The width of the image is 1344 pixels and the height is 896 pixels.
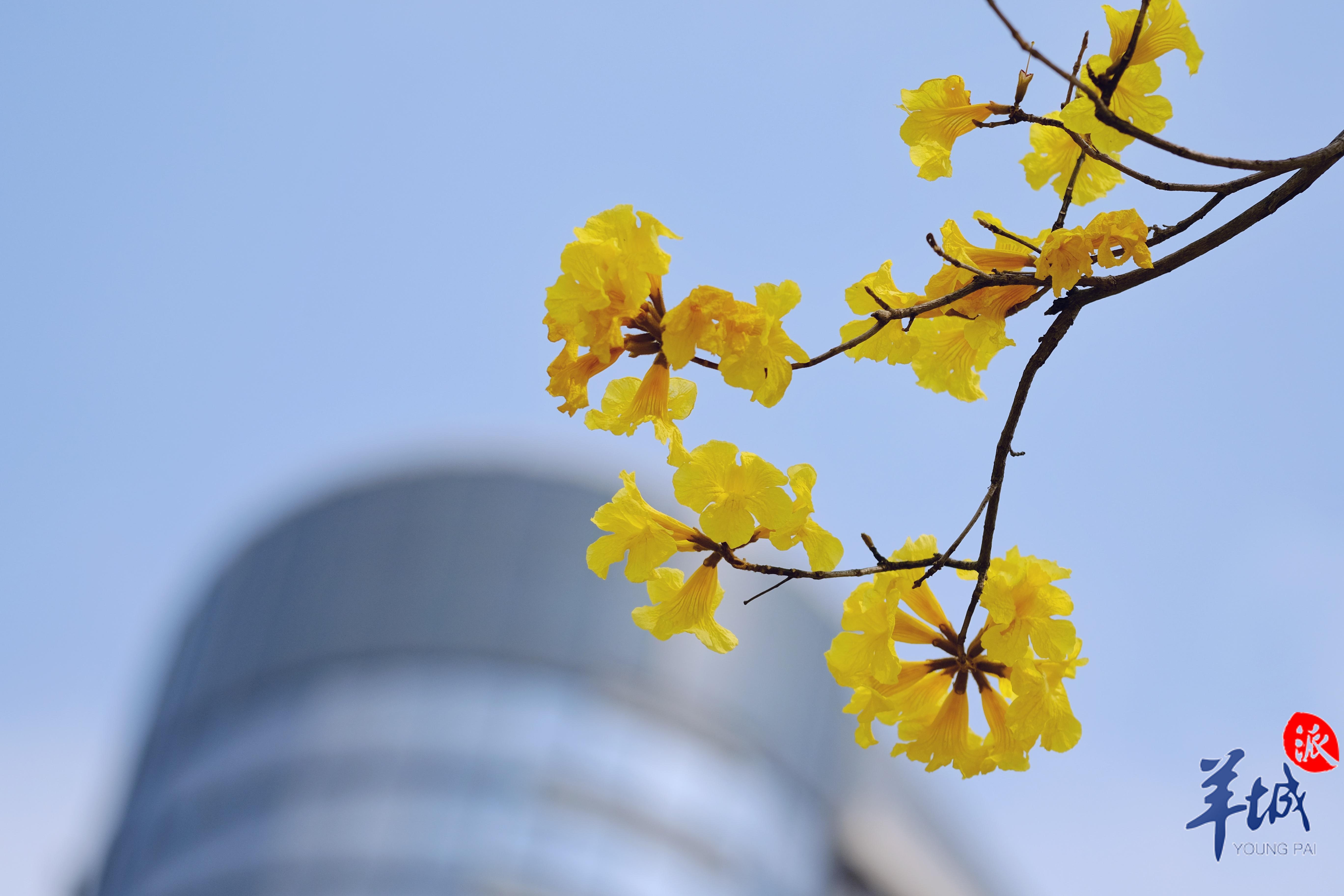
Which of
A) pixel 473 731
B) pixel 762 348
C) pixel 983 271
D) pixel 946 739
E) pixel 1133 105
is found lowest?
pixel 946 739

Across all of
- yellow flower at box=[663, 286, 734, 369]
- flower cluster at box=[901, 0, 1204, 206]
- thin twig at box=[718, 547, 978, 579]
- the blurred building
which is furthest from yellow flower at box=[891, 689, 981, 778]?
the blurred building

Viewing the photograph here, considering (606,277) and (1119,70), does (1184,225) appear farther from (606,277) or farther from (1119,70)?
(606,277)

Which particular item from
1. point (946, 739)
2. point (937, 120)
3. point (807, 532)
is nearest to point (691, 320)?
point (807, 532)

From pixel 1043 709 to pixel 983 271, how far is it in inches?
20.6

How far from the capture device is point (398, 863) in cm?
1650

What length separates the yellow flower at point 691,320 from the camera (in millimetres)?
1091

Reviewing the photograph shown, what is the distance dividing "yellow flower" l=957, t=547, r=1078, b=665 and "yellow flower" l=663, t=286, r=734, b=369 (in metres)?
0.46

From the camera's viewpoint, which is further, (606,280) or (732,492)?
(732,492)

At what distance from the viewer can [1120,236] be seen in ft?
3.62

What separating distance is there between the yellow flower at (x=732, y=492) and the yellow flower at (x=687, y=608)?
0.35 ft

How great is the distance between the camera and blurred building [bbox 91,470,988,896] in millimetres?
16891

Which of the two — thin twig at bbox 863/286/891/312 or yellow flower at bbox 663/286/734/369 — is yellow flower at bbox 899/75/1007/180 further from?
yellow flower at bbox 663/286/734/369

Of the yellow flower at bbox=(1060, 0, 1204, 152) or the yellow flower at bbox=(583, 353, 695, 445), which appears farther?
the yellow flower at bbox=(1060, 0, 1204, 152)

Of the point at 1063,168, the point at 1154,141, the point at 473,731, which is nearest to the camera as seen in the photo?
the point at 1154,141
